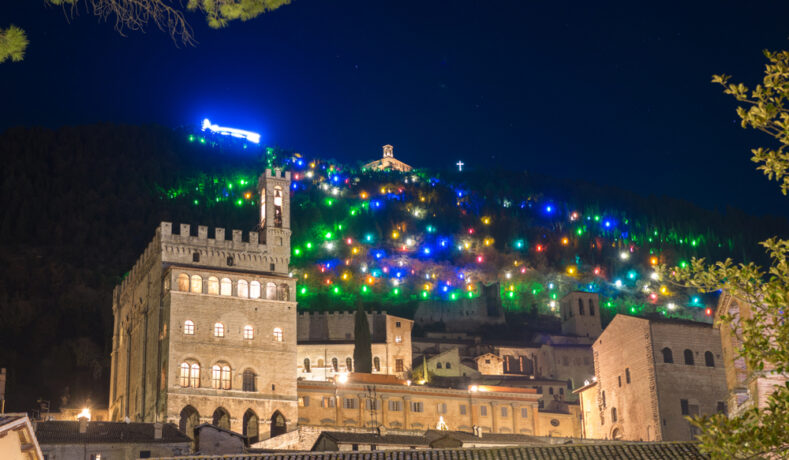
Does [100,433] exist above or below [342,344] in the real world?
below

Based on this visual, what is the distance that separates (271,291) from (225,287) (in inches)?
130

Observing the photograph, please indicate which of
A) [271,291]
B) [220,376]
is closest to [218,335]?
[220,376]

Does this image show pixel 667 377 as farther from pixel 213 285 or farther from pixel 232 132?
pixel 232 132

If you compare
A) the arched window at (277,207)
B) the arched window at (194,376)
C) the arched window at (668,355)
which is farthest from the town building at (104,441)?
the arched window at (668,355)

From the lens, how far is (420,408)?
232 ft

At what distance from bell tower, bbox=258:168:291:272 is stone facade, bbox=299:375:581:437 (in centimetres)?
1015

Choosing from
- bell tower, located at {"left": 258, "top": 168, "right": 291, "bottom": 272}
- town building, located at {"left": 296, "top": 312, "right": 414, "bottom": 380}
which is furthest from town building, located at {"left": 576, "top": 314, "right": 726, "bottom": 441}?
town building, located at {"left": 296, "top": 312, "right": 414, "bottom": 380}

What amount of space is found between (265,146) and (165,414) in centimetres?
12139

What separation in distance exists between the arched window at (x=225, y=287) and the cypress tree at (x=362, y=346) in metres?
24.6

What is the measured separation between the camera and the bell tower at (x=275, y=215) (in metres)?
68.4

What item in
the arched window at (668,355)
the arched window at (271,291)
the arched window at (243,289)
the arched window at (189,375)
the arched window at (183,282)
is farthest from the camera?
the arched window at (271,291)

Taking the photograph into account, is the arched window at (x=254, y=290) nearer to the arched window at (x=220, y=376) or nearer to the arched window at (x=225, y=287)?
the arched window at (x=225, y=287)

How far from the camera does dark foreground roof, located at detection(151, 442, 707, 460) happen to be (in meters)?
32.8

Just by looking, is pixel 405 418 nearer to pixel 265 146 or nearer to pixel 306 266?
pixel 306 266
